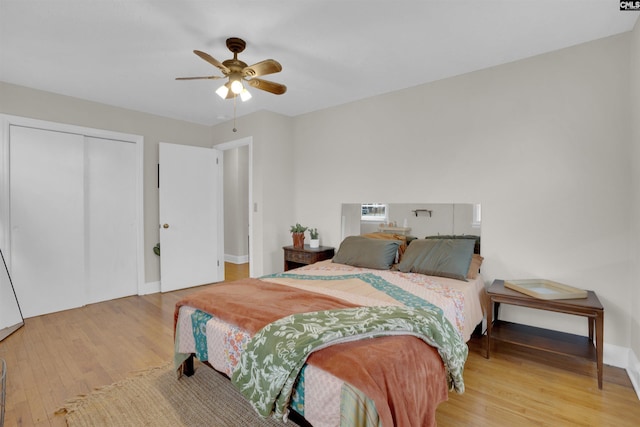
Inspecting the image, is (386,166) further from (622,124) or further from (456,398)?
(456,398)

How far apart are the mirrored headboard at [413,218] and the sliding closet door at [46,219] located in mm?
3270

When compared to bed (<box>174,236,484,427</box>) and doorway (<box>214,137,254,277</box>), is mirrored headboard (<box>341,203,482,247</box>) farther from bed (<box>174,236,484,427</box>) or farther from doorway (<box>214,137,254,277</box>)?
doorway (<box>214,137,254,277</box>)

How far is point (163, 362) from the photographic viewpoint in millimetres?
2482

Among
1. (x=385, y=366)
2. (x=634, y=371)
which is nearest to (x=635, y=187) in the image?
(x=634, y=371)

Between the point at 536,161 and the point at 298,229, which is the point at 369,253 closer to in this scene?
the point at 298,229

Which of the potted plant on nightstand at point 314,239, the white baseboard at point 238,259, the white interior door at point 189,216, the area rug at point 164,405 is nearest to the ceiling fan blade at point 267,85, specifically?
the potted plant on nightstand at point 314,239

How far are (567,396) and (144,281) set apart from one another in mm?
4635

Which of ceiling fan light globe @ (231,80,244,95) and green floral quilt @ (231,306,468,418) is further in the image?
ceiling fan light globe @ (231,80,244,95)

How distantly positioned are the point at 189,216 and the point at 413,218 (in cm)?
319

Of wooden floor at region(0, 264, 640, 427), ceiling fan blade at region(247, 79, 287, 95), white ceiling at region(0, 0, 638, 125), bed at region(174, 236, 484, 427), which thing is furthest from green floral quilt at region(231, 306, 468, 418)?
white ceiling at region(0, 0, 638, 125)

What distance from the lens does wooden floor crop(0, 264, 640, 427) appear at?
72.7 inches

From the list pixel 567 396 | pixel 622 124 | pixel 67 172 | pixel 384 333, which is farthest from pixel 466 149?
pixel 67 172

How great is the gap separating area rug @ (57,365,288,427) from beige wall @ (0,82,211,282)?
8.24ft

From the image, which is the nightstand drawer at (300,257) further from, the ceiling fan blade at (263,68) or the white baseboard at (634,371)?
the white baseboard at (634,371)
